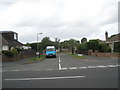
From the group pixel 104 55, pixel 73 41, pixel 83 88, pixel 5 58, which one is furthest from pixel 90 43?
Answer: pixel 73 41

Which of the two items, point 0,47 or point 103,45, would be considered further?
point 103,45

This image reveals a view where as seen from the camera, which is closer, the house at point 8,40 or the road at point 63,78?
the road at point 63,78

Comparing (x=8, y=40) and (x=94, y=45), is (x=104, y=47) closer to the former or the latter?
(x=94, y=45)

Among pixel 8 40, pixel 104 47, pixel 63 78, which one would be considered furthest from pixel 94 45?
pixel 63 78

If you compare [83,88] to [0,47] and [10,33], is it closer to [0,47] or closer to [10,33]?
[0,47]

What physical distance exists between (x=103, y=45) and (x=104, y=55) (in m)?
6.90

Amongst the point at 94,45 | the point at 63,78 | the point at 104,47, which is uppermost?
the point at 94,45

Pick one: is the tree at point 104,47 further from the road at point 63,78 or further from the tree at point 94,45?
the road at point 63,78

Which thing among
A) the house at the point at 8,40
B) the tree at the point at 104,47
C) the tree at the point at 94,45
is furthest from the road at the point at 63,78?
the tree at the point at 94,45

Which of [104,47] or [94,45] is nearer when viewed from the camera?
[104,47]

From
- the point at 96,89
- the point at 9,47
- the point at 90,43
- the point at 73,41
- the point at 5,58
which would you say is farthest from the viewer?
the point at 73,41

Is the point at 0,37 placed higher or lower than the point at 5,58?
higher

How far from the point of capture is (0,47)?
36.6m

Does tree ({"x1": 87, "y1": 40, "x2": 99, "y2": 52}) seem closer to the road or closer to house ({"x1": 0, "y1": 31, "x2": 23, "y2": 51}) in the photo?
house ({"x1": 0, "y1": 31, "x2": 23, "y2": 51})
